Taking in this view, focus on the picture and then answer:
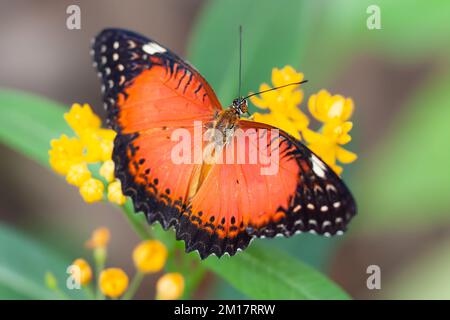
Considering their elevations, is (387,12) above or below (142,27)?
below

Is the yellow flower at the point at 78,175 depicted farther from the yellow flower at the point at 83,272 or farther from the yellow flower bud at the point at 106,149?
the yellow flower at the point at 83,272

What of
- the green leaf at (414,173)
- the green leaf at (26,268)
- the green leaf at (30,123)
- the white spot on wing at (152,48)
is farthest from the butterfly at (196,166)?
the green leaf at (414,173)

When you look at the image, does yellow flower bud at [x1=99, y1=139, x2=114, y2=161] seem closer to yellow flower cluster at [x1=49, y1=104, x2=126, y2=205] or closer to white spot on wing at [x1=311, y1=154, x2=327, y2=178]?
yellow flower cluster at [x1=49, y1=104, x2=126, y2=205]

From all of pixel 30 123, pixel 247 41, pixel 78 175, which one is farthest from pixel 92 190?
pixel 247 41

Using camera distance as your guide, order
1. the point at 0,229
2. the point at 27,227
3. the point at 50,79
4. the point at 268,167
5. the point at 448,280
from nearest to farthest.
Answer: the point at 268,167, the point at 0,229, the point at 448,280, the point at 27,227, the point at 50,79

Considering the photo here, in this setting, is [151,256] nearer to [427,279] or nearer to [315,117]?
[315,117]
